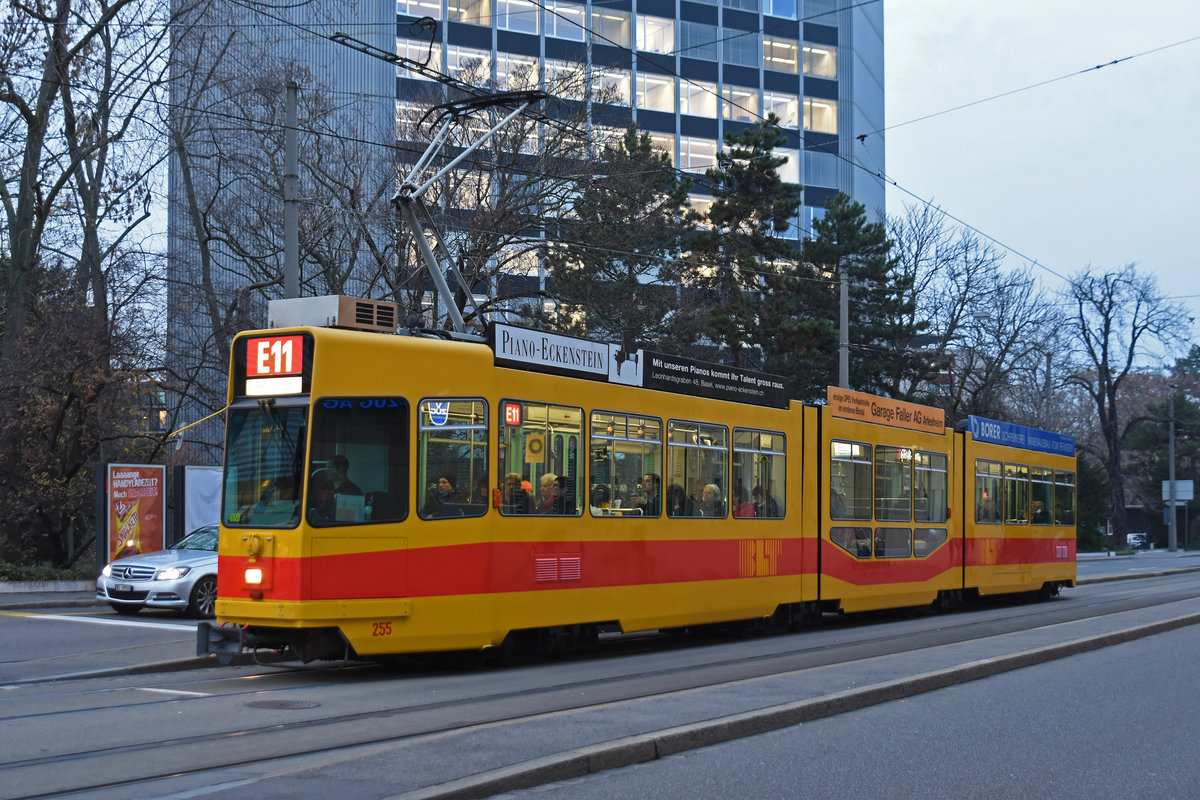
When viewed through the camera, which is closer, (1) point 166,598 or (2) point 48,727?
(2) point 48,727

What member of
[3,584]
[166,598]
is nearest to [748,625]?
[166,598]

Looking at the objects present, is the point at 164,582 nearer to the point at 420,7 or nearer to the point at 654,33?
the point at 420,7

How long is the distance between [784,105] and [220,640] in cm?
5748

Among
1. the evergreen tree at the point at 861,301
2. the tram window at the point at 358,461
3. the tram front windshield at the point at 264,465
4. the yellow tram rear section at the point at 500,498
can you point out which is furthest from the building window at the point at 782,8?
the tram front windshield at the point at 264,465

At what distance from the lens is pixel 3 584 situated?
22.9 metres

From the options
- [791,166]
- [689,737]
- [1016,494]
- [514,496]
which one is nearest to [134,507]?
[514,496]

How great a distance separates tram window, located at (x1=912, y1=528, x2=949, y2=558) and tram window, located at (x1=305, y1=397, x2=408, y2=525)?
1121cm

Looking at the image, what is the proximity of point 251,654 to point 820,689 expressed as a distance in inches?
247

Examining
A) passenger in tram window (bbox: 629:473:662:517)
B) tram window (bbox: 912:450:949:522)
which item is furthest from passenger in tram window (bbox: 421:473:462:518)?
tram window (bbox: 912:450:949:522)

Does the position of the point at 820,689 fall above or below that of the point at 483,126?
below

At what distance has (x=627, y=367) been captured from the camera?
45.5ft

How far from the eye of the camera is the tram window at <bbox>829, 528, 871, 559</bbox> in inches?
699

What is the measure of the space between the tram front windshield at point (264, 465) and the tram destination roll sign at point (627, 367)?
87.7 inches

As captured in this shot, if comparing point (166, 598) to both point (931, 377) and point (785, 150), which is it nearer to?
point (931, 377)
